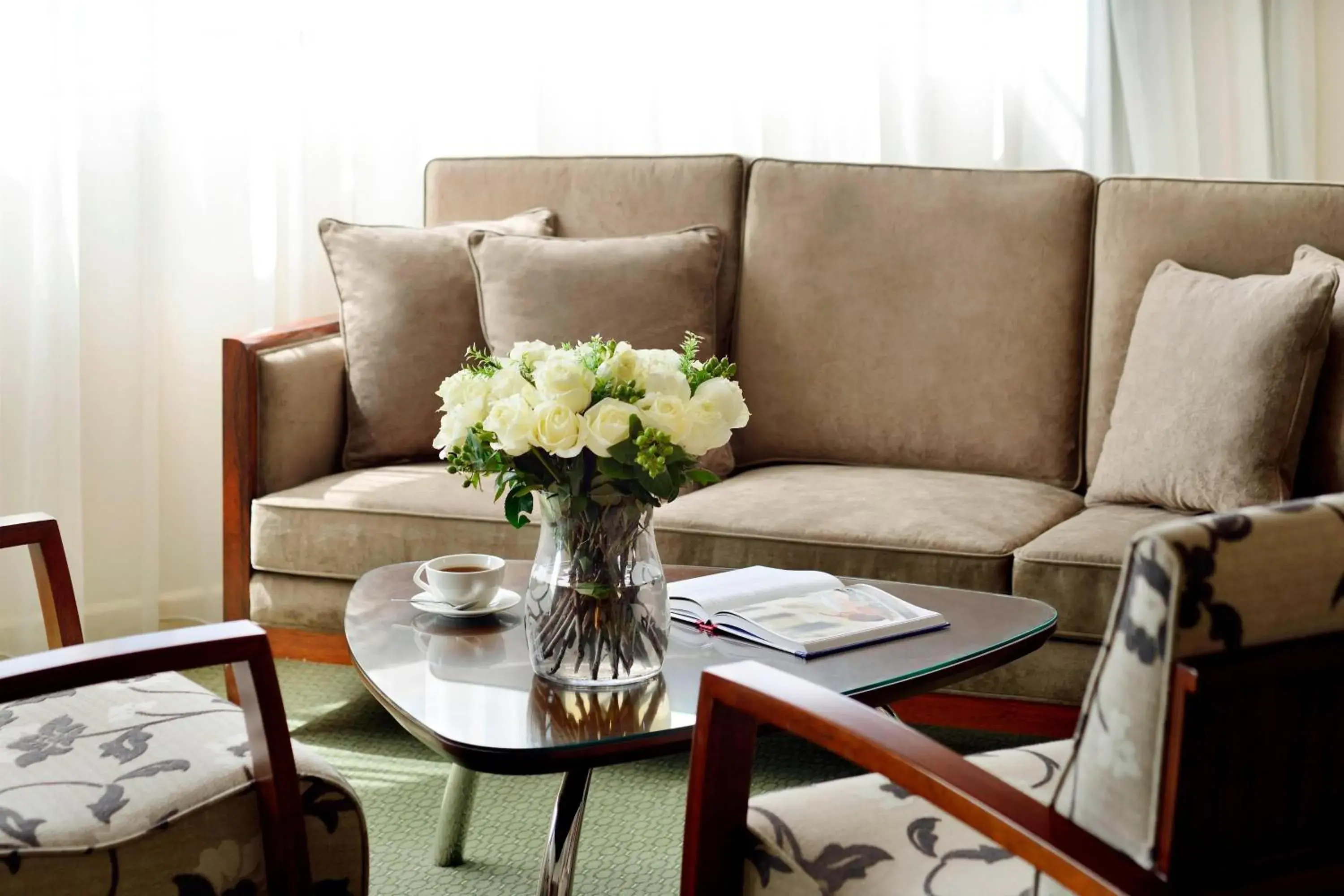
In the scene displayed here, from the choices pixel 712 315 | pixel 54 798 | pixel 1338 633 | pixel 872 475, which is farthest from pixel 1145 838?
pixel 712 315

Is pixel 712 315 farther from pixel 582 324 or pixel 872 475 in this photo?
pixel 872 475

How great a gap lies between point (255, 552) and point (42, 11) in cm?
125

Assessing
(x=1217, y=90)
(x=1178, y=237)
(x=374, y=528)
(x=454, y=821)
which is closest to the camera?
(x=454, y=821)

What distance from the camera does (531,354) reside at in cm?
151

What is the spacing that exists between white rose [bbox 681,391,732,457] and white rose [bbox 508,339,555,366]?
0.17m

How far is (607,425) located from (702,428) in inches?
4.3

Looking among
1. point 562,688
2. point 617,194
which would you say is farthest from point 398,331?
point 562,688

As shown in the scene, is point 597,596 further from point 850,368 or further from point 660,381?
point 850,368

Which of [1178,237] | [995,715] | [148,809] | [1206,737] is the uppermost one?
[1178,237]

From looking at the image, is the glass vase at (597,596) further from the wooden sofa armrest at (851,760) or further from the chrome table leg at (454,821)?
the chrome table leg at (454,821)

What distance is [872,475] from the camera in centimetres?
271

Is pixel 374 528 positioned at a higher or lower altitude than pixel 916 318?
lower

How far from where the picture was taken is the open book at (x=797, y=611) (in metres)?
1.66

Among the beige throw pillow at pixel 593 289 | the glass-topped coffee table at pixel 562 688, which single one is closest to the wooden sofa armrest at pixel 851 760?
the glass-topped coffee table at pixel 562 688
